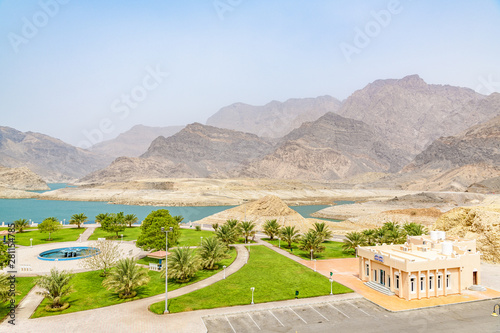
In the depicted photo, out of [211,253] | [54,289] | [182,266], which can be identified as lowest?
Answer: [54,289]

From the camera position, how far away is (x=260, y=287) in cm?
3603

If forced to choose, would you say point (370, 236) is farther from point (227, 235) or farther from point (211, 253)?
point (211, 253)

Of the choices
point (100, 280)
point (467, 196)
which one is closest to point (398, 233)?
point (100, 280)

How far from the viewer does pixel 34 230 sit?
233 feet

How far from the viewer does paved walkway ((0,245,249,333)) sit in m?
25.9

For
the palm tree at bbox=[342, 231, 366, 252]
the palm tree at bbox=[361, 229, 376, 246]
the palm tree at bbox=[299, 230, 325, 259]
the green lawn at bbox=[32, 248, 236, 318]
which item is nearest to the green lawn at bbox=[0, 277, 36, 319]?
the green lawn at bbox=[32, 248, 236, 318]

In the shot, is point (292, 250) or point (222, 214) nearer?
point (292, 250)

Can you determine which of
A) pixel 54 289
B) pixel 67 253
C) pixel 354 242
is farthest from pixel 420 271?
pixel 67 253

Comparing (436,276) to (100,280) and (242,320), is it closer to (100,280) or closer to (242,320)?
(242,320)

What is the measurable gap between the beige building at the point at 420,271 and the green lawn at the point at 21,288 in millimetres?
33090

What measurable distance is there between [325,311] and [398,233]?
90.6 feet

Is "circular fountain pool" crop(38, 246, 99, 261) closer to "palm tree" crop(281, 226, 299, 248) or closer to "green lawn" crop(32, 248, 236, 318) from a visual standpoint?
"green lawn" crop(32, 248, 236, 318)

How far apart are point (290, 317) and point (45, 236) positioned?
172 ft

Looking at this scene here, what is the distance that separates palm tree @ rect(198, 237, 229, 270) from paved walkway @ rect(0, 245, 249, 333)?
1059cm
